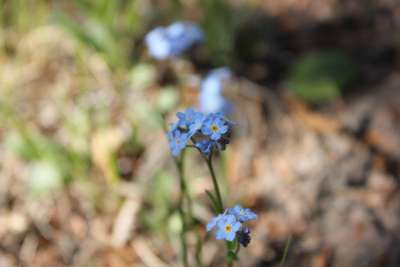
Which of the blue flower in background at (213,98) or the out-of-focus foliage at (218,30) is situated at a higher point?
the out-of-focus foliage at (218,30)

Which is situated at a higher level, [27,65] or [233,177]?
[27,65]

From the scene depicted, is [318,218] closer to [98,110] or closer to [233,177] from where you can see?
[233,177]

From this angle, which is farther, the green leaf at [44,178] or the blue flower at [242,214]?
the green leaf at [44,178]

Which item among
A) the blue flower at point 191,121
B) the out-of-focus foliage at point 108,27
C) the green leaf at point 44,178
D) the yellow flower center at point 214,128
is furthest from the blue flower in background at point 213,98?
the yellow flower center at point 214,128

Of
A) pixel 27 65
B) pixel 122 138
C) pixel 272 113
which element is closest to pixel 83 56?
pixel 27 65

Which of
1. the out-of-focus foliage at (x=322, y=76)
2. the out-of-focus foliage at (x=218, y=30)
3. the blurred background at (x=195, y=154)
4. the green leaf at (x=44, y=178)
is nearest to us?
the blurred background at (x=195, y=154)

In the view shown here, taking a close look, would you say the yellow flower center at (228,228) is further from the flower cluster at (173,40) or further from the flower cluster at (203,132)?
the flower cluster at (173,40)

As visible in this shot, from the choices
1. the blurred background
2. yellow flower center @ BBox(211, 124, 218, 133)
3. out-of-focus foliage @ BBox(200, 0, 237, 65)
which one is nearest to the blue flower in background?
the blurred background

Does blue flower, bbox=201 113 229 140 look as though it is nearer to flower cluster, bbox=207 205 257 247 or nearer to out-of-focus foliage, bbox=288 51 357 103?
flower cluster, bbox=207 205 257 247
